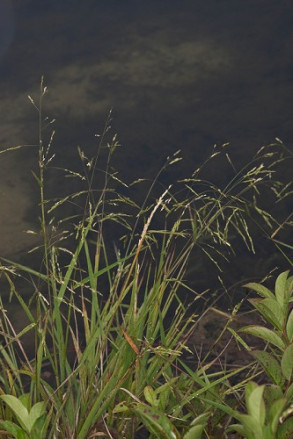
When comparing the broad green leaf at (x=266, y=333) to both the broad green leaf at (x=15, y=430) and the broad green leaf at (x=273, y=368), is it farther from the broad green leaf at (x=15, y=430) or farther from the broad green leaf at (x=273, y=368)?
the broad green leaf at (x=15, y=430)

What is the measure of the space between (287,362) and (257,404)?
171 mm

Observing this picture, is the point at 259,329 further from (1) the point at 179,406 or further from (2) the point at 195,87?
(2) the point at 195,87

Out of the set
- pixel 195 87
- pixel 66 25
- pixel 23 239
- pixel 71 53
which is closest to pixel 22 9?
pixel 66 25

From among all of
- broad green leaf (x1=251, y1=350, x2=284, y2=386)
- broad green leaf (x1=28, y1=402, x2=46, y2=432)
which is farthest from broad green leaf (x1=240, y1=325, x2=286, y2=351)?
broad green leaf (x1=28, y1=402, x2=46, y2=432)

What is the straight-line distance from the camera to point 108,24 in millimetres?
4016

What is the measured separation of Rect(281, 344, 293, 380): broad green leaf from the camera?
Answer: 1.28m

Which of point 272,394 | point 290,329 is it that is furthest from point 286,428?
point 290,329

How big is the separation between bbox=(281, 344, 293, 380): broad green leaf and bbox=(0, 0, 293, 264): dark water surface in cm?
147

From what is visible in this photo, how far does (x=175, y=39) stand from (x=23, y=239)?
1605 mm

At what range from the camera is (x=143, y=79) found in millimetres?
3557

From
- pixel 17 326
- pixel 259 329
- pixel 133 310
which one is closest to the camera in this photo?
pixel 259 329

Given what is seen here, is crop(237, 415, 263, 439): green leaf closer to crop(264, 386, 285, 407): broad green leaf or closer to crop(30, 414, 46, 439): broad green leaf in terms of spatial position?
crop(264, 386, 285, 407): broad green leaf

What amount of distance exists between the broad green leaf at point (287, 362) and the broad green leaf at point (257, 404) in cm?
15

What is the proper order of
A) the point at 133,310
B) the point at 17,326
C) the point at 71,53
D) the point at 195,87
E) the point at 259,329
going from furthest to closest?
the point at 71,53 < the point at 195,87 < the point at 17,326 < the point at 133,310 < the point at 259,329
